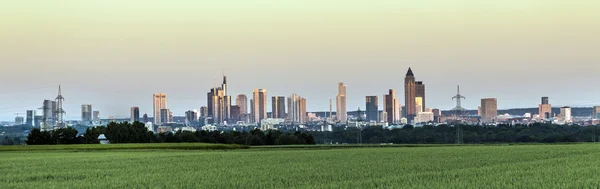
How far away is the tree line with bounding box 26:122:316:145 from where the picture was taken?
127 m

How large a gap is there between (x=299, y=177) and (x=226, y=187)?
4.71m

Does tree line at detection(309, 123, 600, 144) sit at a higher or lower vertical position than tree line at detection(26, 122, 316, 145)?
lower

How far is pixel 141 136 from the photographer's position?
140 m

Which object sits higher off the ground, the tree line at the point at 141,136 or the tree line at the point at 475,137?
the tree line at the point at 141,136

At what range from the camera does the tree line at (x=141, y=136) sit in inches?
4983

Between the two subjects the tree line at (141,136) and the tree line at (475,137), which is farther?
the tree line at (475,137)

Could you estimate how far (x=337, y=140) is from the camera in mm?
194875

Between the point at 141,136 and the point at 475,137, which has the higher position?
the point at 141,136

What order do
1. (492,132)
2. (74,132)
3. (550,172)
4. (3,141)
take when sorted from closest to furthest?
1. (550,172)
2. (74,132)
3. (3,141)
4. (492,132)

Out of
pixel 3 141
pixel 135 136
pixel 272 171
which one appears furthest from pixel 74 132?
pixel 272 171

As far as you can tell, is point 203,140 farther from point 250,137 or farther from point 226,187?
point 226,187

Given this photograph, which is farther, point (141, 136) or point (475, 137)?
point (475, 137)

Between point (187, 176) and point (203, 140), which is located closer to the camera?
point (187, 176)

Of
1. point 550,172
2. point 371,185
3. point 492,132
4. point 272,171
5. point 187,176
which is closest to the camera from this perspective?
point 371,185
